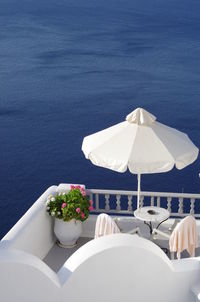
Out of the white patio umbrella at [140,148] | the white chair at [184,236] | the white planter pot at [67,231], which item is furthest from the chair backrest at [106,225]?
the white planter pot at [67,231]

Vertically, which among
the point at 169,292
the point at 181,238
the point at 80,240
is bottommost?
the point at 80,240

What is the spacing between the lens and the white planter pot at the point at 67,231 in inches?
346

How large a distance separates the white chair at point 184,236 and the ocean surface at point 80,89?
380 inches

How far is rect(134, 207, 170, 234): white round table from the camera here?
8570mm

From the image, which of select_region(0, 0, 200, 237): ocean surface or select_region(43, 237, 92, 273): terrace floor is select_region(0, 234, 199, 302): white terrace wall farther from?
select_region(0, 0, 200, 237): ocean surface

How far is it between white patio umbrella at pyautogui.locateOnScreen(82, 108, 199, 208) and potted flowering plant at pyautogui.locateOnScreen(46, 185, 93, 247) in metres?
0.79

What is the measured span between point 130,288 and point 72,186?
3679mm

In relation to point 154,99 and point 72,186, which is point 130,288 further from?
point 154,99

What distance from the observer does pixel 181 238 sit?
803 cm

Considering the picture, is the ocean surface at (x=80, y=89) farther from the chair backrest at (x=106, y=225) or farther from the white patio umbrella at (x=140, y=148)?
the chair backrest at (x=106, y=225)

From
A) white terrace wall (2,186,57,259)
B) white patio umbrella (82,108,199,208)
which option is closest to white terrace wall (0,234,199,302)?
white terrace wall (2,186,57,259)

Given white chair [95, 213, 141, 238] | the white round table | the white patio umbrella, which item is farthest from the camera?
the white round table

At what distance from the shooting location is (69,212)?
8742 millimetres

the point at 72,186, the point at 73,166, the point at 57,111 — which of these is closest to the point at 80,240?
the point at 72,186
